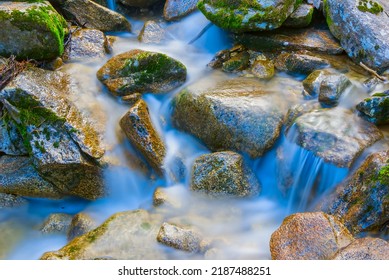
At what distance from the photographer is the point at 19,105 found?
5570 mm

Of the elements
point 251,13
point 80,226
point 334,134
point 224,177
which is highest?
point 251,13

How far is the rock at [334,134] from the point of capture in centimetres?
498

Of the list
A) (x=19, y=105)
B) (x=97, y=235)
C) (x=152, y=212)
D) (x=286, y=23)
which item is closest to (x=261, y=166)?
(x=152, y=212)

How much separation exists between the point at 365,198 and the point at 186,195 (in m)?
2.51

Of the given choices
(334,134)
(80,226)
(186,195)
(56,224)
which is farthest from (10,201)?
(334,134)

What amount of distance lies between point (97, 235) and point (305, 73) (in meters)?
4.68

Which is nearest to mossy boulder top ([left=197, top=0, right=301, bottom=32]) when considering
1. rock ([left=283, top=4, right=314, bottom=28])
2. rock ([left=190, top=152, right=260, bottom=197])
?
rock ([left=283, top=4, right=314, bottom=28])

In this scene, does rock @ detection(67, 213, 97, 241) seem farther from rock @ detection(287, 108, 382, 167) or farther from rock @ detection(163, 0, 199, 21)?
rock @ detection(163, 0, 199, 21)

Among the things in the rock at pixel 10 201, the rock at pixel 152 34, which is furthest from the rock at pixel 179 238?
the rock at pixel 152 34

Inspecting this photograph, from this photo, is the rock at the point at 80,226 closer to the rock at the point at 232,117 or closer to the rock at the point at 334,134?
the rock at the point at 232,117

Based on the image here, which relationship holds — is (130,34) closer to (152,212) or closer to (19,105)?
(19,105)

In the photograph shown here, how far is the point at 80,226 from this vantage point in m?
5.21

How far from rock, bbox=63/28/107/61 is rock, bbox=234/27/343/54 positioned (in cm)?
282

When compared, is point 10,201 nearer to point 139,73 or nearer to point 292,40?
point 139,73
